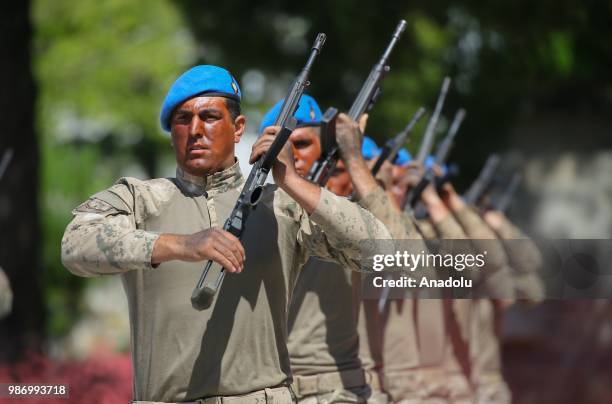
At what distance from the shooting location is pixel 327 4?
1642cm

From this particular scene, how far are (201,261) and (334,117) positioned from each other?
51.6 inches

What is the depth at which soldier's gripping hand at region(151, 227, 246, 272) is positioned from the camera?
3.79 m

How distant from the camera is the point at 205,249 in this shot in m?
3.79

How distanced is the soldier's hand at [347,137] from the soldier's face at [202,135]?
84 cm

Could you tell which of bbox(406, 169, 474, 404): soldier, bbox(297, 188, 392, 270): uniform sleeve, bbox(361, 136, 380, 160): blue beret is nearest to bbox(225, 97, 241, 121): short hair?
bbox(297, 188, 392, 270): uniform sleeve

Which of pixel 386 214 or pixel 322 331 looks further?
pixel 322 331

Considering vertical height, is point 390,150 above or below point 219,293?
above

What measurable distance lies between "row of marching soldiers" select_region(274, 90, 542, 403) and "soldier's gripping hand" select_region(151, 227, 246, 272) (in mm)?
1139

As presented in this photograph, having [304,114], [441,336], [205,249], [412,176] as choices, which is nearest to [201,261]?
[205,249]

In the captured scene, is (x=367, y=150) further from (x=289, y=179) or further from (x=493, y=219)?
(x=289, y=179)

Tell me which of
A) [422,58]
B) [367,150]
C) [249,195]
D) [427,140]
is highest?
[422,58]

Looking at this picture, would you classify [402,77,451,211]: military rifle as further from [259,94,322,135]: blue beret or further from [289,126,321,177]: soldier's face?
[289,126,321,177]: soldier's face

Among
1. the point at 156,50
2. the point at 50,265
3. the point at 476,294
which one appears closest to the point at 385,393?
the point at 476,294

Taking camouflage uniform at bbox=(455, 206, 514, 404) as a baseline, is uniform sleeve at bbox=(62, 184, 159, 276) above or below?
below
